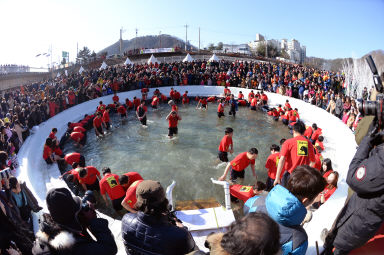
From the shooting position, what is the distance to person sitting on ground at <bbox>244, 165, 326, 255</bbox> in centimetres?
195

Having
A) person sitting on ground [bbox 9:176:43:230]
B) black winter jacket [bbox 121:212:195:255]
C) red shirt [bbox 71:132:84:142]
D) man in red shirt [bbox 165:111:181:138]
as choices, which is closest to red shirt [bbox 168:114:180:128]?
man in red shirt [bbox 165:111:181:138]

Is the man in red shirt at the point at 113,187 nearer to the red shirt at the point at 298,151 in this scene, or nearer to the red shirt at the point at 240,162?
the red shirt at the point at 240,162

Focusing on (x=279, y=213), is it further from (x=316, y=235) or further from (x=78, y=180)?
(x=78, y=180)

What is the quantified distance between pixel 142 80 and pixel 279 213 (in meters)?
19.7

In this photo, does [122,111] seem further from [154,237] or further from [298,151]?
[154,237]

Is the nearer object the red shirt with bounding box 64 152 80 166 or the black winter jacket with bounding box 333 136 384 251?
the black winter jacket with bounding box 333 136 384 251

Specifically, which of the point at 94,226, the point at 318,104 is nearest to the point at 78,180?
the point at 94,226

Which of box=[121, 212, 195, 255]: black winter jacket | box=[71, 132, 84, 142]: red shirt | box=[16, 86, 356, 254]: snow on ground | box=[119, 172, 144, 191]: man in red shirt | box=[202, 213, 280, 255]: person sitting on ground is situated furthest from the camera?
box=[71, 132, 84, 142]: red shirt

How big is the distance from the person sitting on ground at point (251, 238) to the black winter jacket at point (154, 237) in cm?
64

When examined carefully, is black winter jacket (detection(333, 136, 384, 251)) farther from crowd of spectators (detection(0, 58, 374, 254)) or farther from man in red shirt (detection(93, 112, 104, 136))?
man in red shirt (detection(93, 112, 104, 136))

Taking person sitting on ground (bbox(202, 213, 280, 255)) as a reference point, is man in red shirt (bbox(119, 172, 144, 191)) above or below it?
below

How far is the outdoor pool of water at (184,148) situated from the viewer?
746cm

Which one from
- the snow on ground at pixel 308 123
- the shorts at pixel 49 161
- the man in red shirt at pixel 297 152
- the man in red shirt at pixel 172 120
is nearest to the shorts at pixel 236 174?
the man in red shirt at pixel 297 152

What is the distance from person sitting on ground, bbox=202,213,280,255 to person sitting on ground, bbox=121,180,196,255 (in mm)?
645
